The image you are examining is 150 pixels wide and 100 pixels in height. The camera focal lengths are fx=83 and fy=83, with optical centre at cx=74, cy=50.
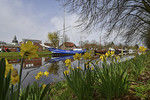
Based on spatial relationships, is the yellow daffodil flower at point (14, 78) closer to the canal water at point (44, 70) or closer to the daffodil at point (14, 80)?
the daffodil at point (14, 80)

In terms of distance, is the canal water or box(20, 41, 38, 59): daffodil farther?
the canal water

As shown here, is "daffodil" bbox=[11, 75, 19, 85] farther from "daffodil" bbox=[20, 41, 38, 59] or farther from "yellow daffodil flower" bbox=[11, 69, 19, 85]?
"daffodil" bbox=[20, 41, 38, 59]

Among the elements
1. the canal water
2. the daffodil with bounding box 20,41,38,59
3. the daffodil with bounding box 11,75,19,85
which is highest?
the daffodil with bounding box 20,41,38,59

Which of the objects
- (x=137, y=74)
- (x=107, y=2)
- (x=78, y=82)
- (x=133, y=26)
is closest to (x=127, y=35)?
(x=133, y=26)

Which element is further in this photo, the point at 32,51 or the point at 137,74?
the point at 137,74

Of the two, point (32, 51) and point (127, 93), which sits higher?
point (32, 51)

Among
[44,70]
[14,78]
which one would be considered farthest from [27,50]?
[44,70]

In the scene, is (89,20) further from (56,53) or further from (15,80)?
(56,53)

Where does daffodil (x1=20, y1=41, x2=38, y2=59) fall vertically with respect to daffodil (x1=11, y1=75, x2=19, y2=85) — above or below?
above

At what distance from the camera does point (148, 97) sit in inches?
44.8

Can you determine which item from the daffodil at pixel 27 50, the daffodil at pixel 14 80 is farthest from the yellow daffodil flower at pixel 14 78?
the daffodil at pixel 27 50

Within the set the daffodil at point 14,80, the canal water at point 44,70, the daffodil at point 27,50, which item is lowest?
the canal water at point 44,70

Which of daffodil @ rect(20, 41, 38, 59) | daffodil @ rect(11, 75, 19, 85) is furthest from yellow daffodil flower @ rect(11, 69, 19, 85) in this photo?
daffodil @ rect(20, 41, 38, 59)

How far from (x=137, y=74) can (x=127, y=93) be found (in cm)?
96
